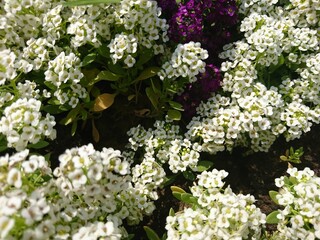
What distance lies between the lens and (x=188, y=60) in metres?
3.81

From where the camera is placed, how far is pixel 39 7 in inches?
152

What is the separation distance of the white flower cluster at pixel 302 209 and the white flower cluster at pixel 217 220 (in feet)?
A: 0.74

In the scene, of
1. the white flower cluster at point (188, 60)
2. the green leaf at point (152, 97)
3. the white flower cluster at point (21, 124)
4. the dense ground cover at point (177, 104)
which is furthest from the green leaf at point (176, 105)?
the white flower cluster at point (21, 124)

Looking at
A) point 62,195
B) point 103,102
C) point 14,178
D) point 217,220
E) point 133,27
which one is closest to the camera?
point 14,178

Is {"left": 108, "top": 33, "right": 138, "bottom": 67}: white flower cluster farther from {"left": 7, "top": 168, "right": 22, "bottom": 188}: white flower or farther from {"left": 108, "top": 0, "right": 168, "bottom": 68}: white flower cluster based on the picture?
{"left": 7, "top": 168, "right": 22, "bottom": 188}: white flower

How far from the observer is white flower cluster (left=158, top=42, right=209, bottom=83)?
12.5ft

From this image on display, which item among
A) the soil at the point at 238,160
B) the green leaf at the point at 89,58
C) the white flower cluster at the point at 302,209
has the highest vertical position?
the green leaf at the point at 89,58

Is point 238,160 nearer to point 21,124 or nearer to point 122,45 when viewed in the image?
point 122,45

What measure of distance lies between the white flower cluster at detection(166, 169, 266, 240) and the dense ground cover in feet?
0.03

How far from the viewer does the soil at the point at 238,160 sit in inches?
165

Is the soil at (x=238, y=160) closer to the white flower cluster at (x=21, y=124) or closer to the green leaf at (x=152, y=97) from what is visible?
the green leaf at (x=152, y=97)

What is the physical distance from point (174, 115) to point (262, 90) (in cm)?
95

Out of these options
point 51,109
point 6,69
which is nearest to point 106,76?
point 51,109

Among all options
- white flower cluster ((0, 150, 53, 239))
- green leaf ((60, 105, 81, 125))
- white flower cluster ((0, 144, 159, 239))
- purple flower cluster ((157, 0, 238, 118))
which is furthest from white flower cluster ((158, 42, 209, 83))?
white flower cluster ((0, 150, 53, 239))
